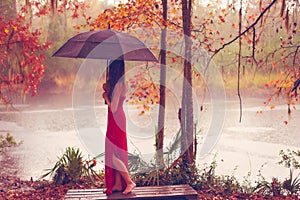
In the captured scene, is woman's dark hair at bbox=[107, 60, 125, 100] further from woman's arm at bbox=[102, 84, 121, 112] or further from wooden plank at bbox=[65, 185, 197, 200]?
wooden plank at bbox=[65, 185, 197, 200]

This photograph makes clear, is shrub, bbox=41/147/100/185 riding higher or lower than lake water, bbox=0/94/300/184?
higher

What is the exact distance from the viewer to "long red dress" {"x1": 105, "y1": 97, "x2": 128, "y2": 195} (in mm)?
4535

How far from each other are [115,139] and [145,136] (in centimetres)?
1017

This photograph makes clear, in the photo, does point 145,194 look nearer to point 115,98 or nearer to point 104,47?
point 115,98

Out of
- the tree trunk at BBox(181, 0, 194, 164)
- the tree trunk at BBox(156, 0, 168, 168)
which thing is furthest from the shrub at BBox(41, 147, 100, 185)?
the tree trunk at BBox(181, 0, 194, 164)

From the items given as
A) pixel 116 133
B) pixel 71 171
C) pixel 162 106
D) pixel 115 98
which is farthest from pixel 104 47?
pixel 71 171

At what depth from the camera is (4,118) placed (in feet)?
62.7

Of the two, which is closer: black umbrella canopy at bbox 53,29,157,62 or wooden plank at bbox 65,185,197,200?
black umbrella canopy at bbox 53,29,157,62

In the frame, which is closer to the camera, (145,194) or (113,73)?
(113,73)

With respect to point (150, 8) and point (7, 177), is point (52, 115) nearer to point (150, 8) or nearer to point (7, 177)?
point (7, 177)

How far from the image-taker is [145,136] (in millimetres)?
14688

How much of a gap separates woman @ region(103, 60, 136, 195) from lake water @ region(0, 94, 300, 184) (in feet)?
7.75

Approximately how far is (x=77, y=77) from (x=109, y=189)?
2169 cm

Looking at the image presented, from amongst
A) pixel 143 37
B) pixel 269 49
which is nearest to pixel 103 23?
pixel 143 37
